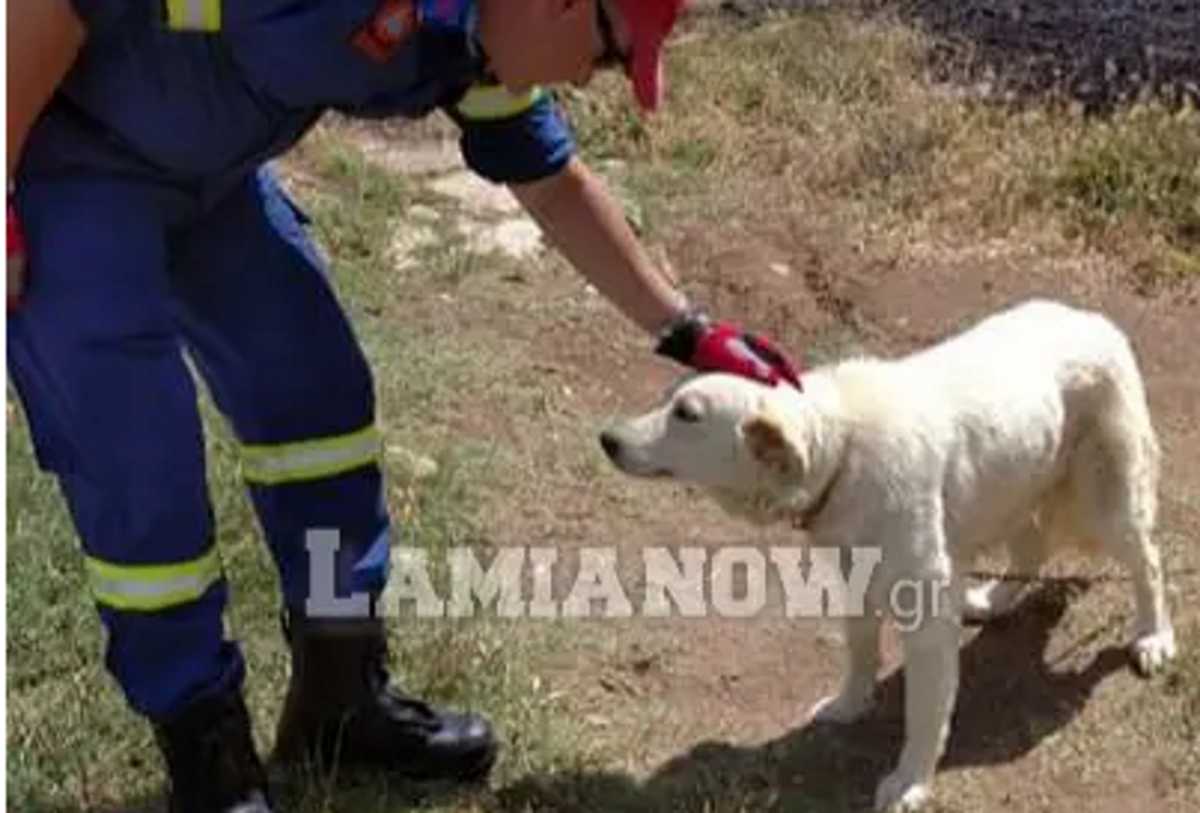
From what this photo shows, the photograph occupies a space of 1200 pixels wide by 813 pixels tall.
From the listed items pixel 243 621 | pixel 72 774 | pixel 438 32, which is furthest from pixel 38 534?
pixel 438 32

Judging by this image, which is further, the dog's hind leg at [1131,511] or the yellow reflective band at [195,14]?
the dog's hind leg at [1131,511]

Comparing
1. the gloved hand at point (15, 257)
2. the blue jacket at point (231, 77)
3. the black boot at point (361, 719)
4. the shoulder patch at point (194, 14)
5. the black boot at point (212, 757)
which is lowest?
the black boot at point (361, 719)

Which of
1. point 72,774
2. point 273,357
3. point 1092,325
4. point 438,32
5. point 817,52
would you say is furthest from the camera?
point 817,52

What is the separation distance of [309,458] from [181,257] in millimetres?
363

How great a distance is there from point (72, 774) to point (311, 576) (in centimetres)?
50

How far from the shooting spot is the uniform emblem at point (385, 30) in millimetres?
2895

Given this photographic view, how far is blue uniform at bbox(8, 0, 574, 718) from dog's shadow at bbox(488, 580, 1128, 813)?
2.45 ft

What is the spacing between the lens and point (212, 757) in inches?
131

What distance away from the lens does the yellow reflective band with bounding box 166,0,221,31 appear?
2912 millimetres

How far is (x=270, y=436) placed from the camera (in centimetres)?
349

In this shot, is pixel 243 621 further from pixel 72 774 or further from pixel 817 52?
pixel 817 52

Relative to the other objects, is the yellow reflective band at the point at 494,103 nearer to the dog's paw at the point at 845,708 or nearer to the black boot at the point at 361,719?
the black boot at the point at 361,719

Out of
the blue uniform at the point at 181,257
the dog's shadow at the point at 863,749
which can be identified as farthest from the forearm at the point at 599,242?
the dog's shadow at the point at 863,749

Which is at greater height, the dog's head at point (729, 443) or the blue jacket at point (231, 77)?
the blue jacket at point (231, 77)
